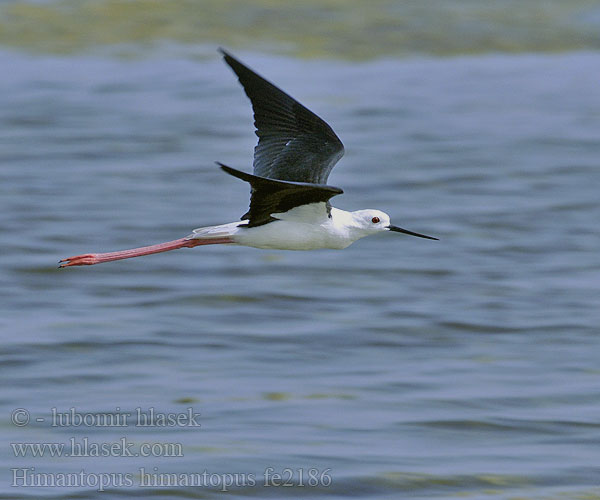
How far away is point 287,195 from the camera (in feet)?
22.1

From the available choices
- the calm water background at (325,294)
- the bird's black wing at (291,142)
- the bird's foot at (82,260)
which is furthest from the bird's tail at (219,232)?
the calm water background at (325,294)

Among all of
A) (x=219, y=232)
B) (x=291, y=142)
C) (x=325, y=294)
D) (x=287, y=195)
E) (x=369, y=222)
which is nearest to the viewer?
(x=287, y=195)

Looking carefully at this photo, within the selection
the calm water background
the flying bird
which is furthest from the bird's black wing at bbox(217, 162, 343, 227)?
the calm water background

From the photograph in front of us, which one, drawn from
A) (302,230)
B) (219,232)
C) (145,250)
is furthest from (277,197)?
(145,250)

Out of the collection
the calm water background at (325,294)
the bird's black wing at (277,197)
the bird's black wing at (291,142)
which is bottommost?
the calm water background at (325,294)

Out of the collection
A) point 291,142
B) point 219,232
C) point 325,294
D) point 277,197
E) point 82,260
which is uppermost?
point 291,142

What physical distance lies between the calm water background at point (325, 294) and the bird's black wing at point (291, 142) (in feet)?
4.71

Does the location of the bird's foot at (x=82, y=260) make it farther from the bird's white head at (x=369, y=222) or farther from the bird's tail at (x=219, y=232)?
the bird's white head at (x=369, y=222)

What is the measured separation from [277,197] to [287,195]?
0.24 ft

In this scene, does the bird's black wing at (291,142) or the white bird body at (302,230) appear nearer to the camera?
the white bird body at (302,230)

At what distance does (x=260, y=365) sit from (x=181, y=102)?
8.21 m

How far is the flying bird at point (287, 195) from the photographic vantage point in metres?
6.83

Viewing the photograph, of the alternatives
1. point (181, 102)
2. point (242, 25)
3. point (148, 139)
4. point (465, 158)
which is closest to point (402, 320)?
point (465, 158)

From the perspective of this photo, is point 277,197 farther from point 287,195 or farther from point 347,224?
point 347,224
